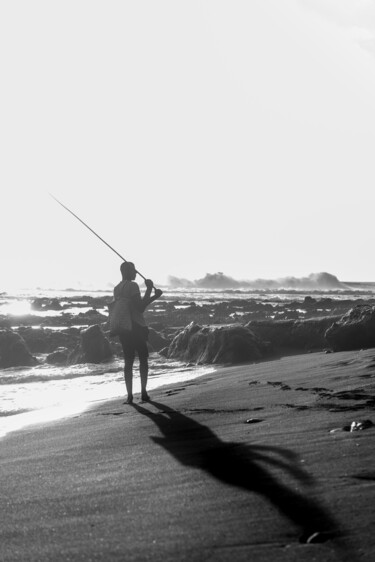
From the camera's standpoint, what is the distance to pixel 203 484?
3.39 m

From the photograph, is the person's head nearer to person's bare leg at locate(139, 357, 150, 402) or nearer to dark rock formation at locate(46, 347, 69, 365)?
person's bare leg at locate(139, 357, 150, 402)

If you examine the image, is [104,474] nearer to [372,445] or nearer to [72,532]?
[72,532]

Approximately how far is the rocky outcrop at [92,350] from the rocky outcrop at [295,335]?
8.89ft

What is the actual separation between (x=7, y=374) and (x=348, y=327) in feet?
18.0

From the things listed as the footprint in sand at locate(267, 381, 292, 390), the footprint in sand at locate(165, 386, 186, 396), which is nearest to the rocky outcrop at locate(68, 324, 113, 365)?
the footprint in sand at locate(165, 386, 186, 396)

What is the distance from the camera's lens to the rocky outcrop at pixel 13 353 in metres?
12.5

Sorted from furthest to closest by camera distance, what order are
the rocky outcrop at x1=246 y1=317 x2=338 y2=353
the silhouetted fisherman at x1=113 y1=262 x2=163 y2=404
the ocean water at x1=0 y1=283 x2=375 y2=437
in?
1. the rocky outcrop at x1=246 y1=317 x2=338 y2=353
2. the silhouetted fisherman at x1=113 y1=262 x2=163 y2=404
3. the ocean water at x1=0 y1=283 x2=375 y2=437

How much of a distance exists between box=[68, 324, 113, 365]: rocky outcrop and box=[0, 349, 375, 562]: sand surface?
21.7 ft

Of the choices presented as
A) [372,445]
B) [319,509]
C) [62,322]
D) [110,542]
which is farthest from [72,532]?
[62,322]

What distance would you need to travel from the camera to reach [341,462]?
11.2 feet

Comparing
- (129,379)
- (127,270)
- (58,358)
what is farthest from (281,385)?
(58,358)

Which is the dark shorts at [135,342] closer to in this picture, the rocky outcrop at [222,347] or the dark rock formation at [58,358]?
the rocky outcrop at [222,347]

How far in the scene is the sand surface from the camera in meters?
2.62

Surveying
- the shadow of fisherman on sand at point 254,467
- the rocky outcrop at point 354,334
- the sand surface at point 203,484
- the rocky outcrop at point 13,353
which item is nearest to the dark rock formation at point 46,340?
the rocky outcrop at point 13,353
